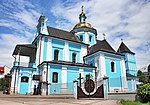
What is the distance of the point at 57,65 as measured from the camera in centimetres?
2186

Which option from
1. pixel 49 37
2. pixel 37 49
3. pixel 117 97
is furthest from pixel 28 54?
pixel 117 97

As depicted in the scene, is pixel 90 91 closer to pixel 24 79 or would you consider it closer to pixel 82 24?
pixel 24 79

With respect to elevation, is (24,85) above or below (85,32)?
below

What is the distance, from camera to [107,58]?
2522 centimetres

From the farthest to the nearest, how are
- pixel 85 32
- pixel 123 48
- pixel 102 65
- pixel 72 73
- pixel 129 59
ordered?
pixel 123 48 → pixel 129 59 → pixel 85 32 → pixel 102 65 → pixel 72 73

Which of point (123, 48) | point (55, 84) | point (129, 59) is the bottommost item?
point (55, 84)

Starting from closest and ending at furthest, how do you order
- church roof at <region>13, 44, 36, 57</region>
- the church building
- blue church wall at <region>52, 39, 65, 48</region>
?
the church building, church roof at <region>13, 44, 36, 57</region>, blue church wall at <region>52, 39, 65, 48</region>

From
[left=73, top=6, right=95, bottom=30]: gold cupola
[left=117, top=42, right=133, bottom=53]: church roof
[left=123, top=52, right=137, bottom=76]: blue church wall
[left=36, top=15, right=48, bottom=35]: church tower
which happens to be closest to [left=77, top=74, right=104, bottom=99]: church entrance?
[left=36, top=15, right=48, bottom=35]: church tower

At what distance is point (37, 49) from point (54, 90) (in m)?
8.59

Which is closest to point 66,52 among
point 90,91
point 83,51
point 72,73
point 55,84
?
point 83,51

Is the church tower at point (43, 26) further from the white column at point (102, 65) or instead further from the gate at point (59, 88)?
the white column at point (102, 65)

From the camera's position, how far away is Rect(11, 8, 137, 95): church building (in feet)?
68.6

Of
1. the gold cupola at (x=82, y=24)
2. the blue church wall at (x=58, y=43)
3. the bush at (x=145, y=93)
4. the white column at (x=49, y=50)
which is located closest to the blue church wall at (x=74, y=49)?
the blue church wall at (x=58, y=43)

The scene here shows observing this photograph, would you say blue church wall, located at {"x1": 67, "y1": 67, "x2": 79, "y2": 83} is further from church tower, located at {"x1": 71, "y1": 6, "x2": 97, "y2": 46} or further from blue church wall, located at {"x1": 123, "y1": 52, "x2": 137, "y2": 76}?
blue church wall, located at {"x1": 123, "y1": 52, "x2": 137, "y2": 76}
